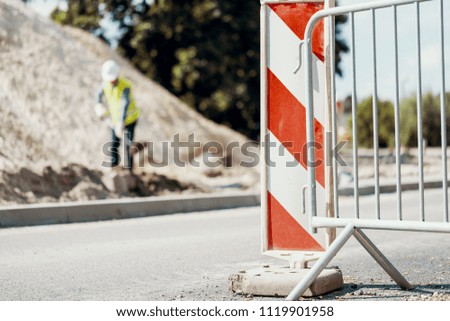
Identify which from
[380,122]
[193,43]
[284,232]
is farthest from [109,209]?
[380,122]

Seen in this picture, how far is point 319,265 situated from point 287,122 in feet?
3.37

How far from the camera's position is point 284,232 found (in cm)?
568

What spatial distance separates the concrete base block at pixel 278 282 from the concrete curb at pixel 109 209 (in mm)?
5802

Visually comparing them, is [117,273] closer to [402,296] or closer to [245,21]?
[402,296]

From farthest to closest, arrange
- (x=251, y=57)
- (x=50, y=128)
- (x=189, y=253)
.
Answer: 1. (x=251, y=57)
2. (x=50, y=128)
3. (x=189, y=253)

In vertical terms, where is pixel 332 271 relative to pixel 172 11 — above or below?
below

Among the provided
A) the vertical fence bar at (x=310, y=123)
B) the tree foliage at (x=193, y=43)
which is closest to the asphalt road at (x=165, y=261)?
the vertical fence bar at (x=310, y=123)

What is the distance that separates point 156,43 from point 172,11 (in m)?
A: 1.81

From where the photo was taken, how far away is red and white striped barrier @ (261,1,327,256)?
18.3 feet

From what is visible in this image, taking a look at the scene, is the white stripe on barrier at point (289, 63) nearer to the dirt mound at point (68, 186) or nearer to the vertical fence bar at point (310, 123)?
the vertical fence bar at point (310, 123)
